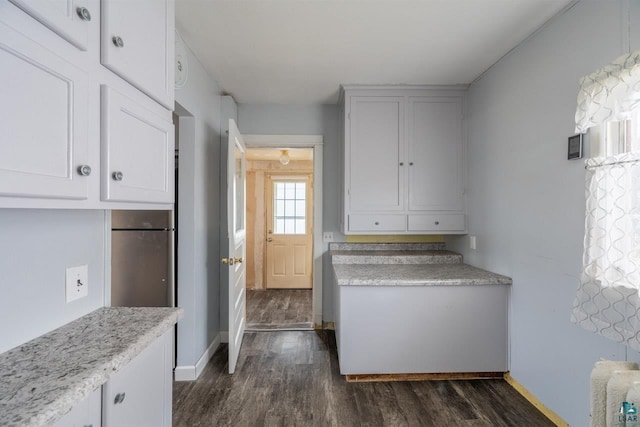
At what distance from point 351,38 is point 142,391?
2.23m

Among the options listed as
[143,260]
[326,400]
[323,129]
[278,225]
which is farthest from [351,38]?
Result: [278,225]

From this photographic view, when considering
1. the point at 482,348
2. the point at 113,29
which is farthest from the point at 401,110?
the point at 113,29

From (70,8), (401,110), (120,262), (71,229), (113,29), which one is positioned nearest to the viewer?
(70,8)

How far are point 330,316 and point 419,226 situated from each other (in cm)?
138

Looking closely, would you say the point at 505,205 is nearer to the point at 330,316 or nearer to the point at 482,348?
the point at 482,348

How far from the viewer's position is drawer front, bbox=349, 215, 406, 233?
114 inches

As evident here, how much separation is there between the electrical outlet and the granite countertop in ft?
5.05

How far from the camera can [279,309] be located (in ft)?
13.8

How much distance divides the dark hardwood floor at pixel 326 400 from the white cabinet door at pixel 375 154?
1.48 m

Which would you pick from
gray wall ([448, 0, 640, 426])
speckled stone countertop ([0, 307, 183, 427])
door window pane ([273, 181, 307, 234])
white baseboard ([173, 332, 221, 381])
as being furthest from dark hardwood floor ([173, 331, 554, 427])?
door window pane ([273, 181, 307, 234])

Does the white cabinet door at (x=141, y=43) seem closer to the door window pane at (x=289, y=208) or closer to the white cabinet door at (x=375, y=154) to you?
the white cabinet door at (x=375, y=154)

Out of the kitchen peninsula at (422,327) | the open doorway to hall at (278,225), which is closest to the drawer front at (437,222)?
the kitchen peninsula at (422,327)

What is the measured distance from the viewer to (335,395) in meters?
2.17

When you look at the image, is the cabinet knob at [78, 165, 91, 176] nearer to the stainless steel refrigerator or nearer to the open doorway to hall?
the stainless steel refrigerator
